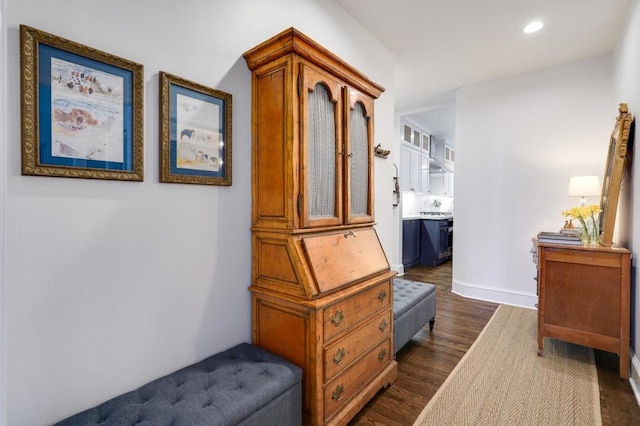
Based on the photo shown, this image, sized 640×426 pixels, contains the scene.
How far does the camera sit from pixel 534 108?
12.3 feet

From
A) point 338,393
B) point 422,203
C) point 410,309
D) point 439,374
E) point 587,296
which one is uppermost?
point 422,203

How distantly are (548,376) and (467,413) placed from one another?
874mm

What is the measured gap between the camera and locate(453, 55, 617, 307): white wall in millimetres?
3463

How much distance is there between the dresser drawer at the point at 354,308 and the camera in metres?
1.61

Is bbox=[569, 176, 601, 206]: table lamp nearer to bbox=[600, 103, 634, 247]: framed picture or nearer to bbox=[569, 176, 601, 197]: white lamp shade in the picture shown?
bbox=[569, 176, 601, 197]: white lamp shade

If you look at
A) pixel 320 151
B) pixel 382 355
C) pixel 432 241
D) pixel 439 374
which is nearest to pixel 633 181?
pixel 439 374

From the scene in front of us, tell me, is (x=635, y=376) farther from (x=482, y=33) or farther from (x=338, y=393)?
(x=482, y=33)

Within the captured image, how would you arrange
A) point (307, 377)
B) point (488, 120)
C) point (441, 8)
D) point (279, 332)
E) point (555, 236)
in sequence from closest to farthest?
1. point (307, 377)
2. point (279, 332)
3. point (441, 8)
4. point (555, 236)
5. point (488, 120)

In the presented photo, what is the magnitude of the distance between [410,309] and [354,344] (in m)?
0.97

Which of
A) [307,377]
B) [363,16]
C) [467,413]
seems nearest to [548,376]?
[467,413]

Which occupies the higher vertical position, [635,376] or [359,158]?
[359,158]

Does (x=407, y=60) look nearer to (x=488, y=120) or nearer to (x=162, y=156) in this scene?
(x=488, y=120)

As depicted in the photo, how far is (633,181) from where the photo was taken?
2.33 meters

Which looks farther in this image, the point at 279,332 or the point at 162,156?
the point at 279,332
